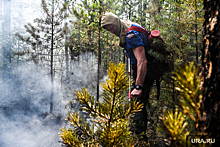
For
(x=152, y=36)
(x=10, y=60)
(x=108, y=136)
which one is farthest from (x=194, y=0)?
(x=10, y=60)

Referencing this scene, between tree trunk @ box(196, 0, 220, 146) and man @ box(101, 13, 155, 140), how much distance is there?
4.65ft

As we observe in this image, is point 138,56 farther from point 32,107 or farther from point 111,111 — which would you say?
point 32,107

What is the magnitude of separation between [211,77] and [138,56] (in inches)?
59.5

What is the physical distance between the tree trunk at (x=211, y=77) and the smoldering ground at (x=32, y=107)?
5181 millimetres

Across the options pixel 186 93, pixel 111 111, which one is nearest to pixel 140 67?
pixel 111 111

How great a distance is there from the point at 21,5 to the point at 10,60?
814 centimetres

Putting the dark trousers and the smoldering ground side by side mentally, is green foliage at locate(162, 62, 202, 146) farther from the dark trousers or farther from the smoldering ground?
the smoldering ground

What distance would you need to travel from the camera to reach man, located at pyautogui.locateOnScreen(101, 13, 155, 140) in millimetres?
1987

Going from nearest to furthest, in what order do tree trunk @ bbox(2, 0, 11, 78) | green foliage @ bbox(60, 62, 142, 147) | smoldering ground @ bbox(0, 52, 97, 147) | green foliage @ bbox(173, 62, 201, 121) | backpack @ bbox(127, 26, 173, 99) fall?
green foliage @ bbox(173, 62, 201, 121)
green foliage @ bbox(60, 62, 142, 147)
backpack @ bbox(127, 26, 173, 99)
smoldering ground @ bbox(0, 52, 97, 147)
tree trunk @ bbox(2, 0, 11, 78)

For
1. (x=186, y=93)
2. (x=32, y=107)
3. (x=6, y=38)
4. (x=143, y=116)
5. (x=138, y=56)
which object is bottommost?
(x=32, y=107)

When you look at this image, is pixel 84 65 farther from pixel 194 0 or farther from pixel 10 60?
pixel 194 0

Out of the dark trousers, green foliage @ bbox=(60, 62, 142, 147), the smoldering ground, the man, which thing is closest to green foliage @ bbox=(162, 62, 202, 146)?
green foliage @ bbox=(60, 62, 142, 147)

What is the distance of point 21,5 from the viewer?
55.1 ft

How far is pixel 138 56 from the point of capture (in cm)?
200
